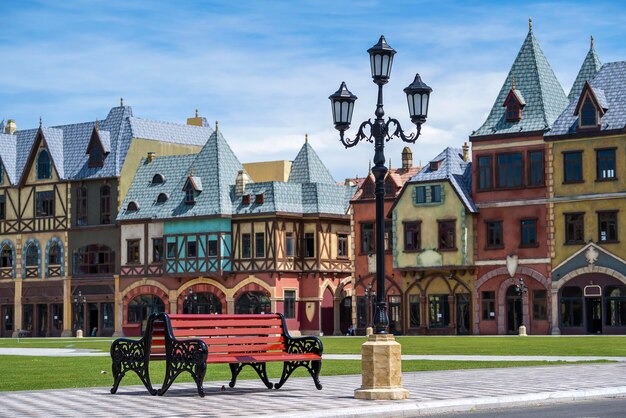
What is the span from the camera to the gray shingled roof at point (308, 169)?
8238 centimetres

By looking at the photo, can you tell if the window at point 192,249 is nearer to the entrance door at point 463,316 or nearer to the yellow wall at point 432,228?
the yellow wall at point 432,228

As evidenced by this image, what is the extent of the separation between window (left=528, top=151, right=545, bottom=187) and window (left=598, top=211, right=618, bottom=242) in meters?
3.91

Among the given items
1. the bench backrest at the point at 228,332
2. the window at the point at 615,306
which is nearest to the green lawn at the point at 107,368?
the bench backrest at the point at 228,332

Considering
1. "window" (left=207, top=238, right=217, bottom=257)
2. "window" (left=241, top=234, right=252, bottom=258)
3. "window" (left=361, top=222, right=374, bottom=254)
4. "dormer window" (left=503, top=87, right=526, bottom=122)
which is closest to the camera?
"dormer window" (left=503, top=87, right=526, bottom=122)

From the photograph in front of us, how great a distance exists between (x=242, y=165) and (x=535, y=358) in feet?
171

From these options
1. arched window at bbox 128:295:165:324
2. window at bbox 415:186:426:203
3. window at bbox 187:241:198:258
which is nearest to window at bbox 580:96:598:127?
window at bbox 415:186:426:203

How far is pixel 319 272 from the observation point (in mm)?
77625

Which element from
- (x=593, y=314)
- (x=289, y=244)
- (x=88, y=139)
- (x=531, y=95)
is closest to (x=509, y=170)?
(x=531, y=95)

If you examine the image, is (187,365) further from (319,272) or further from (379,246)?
(319,272)

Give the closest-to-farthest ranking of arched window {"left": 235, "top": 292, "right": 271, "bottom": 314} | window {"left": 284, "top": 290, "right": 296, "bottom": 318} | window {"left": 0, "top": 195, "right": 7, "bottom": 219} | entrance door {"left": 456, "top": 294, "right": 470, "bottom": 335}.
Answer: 1. entrance door {"left": 456, "top": 294, "right": 470, "bottom": 335}
2. window {"left": 284, "top": 290, "right": 296, "bottom": 318}
3. arched window {"left": 235, "top": 292, "right": 271, "bottom": 314}
4. window {"left": 0, "top": 195, "right": 7, "bottom": 219}

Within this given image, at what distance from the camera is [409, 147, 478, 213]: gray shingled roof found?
69.7 metres

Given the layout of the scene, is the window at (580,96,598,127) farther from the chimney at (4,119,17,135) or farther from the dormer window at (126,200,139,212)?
the chimney at (4,119,17,135)

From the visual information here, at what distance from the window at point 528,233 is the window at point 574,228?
191 centimetres

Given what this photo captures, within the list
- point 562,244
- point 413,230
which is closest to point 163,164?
point 413,230
